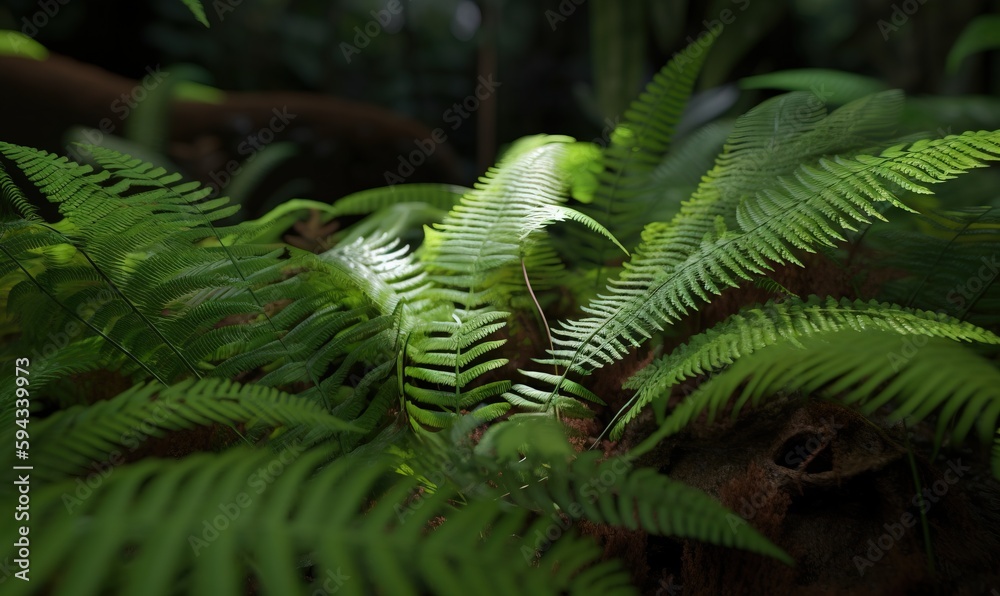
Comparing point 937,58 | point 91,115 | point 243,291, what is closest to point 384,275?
point 243,291

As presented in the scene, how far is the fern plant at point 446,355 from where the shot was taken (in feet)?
2.16

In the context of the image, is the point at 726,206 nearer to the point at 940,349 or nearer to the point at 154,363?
the point at 940,349

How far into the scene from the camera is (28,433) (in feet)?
2.81

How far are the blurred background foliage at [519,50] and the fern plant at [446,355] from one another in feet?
5.55

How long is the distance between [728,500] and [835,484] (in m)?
0.20

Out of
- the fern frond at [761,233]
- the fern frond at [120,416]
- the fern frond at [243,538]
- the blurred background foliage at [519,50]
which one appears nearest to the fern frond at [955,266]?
the fern frond at [761,233]

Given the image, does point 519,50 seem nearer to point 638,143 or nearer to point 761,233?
point 638,143

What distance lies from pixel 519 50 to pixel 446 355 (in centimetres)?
566

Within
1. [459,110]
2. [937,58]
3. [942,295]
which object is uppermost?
[937,58]

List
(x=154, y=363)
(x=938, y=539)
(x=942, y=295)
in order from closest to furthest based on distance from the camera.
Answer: (x=938, y=539) < (x=154, y=363) < (x=942, y=295)

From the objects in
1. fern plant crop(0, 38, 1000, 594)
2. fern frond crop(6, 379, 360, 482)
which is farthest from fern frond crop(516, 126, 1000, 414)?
fern frond crop(6, 379, 360, 482)

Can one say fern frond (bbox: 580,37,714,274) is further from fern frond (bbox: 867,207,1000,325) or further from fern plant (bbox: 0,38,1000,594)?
fern frond (bbox: 867,207,1000,325)

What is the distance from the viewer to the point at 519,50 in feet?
20.8

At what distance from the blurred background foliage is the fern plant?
169 cm
